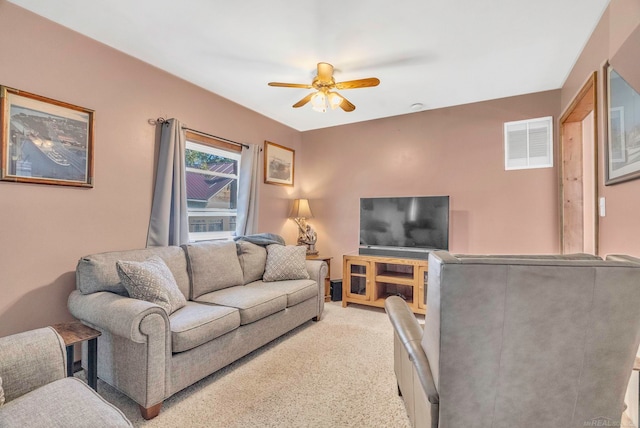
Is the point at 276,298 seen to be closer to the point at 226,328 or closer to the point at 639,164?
the point at 226,328

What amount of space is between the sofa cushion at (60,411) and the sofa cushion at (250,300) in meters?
1.22

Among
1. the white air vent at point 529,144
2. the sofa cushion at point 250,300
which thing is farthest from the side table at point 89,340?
the white air vent at point 529,144

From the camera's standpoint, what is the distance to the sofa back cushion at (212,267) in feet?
8.87

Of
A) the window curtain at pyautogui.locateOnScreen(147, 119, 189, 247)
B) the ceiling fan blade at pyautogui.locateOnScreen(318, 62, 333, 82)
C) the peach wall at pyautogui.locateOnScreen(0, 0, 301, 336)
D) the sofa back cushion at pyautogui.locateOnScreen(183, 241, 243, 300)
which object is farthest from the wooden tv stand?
the peach wall at pyautogui.locateOnScreen(0, 0, 301, 336)

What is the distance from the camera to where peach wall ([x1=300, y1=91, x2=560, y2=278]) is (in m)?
3.37

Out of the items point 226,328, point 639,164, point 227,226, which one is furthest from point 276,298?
point 639,164

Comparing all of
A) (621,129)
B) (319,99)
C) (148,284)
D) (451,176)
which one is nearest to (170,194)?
(148,284)

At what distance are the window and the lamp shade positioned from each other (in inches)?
35.6

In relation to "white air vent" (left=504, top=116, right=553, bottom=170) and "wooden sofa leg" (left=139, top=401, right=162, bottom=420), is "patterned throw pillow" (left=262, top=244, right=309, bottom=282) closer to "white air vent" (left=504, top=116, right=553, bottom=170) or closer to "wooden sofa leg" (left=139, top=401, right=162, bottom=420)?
"wooden sofa leg" (left=139, top=401, right=162, bottom=420)

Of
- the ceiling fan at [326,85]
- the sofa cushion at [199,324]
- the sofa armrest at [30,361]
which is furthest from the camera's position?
the ceiling fan at [326,85]

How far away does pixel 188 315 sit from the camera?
212 cm

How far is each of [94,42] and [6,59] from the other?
1.96 feet

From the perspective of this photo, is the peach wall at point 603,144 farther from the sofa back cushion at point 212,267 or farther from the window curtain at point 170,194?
the window curtain at point 170,194

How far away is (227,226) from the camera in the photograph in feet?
12.6
